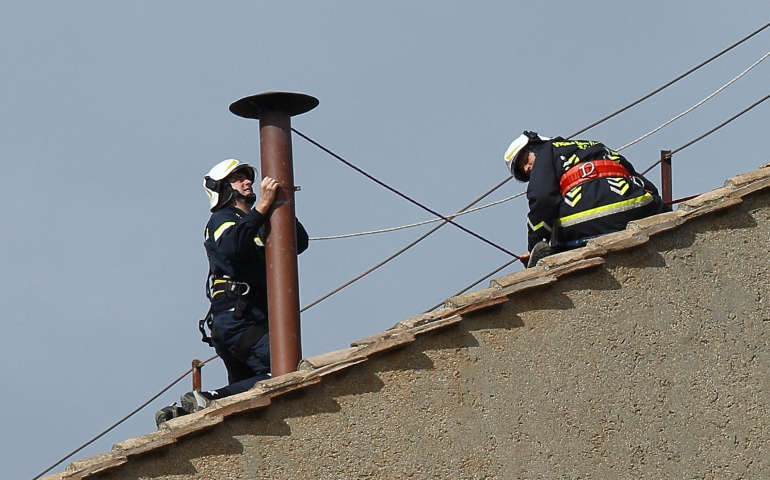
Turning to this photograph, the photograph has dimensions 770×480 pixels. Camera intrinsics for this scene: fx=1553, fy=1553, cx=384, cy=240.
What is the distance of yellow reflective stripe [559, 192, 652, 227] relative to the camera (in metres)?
8.92

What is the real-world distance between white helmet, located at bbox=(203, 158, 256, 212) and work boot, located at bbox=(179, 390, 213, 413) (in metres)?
1.27

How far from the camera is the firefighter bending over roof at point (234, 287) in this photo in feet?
29.2

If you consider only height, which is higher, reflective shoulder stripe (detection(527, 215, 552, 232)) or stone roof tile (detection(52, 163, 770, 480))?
reflective shoulder stripe (detection(527, 215, 552, 232))

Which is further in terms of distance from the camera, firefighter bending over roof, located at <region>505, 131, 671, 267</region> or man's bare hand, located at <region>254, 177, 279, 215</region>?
firefighter bending over roof, located at <region>505, 131, 671, 267</region>

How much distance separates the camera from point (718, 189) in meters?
7.89

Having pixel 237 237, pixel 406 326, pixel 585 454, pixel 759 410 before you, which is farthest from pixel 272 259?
pixel 759 410

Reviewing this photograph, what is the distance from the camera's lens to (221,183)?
9.50 meters

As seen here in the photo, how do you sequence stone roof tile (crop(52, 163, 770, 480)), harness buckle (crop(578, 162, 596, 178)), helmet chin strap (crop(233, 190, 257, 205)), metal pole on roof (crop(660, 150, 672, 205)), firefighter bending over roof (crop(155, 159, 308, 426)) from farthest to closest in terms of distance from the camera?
metal pole on roof (crop(660, 150, 672, 205)) < helmet chin strap (crop(233, 190, 257, 205)) < harness buckle (crop(578, 162, 596, 178)) < firefighter bending over roof (crop(155, 159, 308, 426)) < stone roof tile (crop(52, 163, 770, 480))

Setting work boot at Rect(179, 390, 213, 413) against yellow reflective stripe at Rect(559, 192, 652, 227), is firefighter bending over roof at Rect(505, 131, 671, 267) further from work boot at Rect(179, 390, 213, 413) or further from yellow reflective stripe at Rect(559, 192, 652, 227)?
work boot at Rect(179, 390, 213, 413)

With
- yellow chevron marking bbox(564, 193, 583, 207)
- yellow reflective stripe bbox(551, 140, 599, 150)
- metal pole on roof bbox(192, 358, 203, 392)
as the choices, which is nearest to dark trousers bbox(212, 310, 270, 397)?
yellow chevron marking bbox(564, 193, 583, 207)

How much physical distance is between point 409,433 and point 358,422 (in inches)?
9.9

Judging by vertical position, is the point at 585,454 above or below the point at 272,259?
below

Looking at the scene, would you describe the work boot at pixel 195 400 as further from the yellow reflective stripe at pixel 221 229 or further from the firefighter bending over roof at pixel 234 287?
the yellow reflective stripe at pixel 221 229

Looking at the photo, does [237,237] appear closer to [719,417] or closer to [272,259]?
[272,259]
